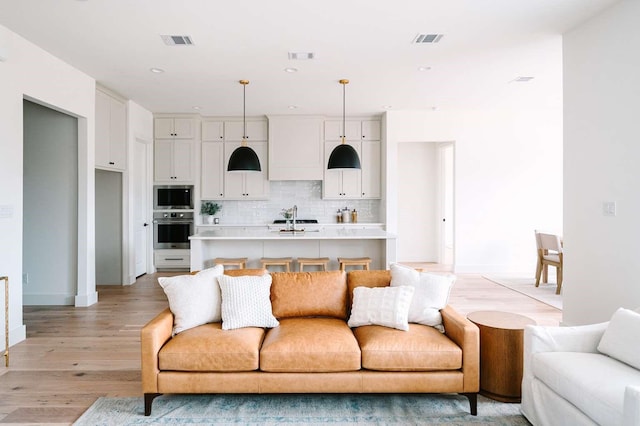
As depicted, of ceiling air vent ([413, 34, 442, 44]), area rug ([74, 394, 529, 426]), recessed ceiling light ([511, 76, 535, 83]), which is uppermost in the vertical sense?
recessed ceiling light ([511, 76, 535, 83])

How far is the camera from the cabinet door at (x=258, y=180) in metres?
7.55

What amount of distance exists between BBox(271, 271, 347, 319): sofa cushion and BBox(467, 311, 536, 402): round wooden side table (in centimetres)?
101

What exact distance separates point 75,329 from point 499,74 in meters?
5.75

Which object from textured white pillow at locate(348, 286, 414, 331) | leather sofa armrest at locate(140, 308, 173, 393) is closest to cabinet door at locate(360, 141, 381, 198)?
textured white pillow at locate(348, 286, 414, 331)

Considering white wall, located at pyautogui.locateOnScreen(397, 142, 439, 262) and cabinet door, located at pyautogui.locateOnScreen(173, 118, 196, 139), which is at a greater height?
cabinet door, located at pyautogui.locateOnScreen(173, 118, 196, 139)

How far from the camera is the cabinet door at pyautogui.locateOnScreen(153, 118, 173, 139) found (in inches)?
288

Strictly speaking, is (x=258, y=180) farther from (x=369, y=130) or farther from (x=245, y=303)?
(x=245, y=303)

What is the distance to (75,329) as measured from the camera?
4152 mm

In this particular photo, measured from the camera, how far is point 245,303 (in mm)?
2857

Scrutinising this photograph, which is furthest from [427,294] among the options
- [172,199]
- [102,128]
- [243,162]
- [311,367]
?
[172,199]

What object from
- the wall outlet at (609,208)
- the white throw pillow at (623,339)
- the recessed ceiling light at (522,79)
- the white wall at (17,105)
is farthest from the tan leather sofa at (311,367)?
the recessed ceiling light at (522,79)

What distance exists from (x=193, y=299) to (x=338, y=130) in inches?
208

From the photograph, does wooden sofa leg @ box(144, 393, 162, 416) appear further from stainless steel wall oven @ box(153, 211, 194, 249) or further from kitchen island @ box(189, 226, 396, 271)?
stainless steel wall oven @ box(153, 211, 194, 249)

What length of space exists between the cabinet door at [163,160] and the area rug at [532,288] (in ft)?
19.4
